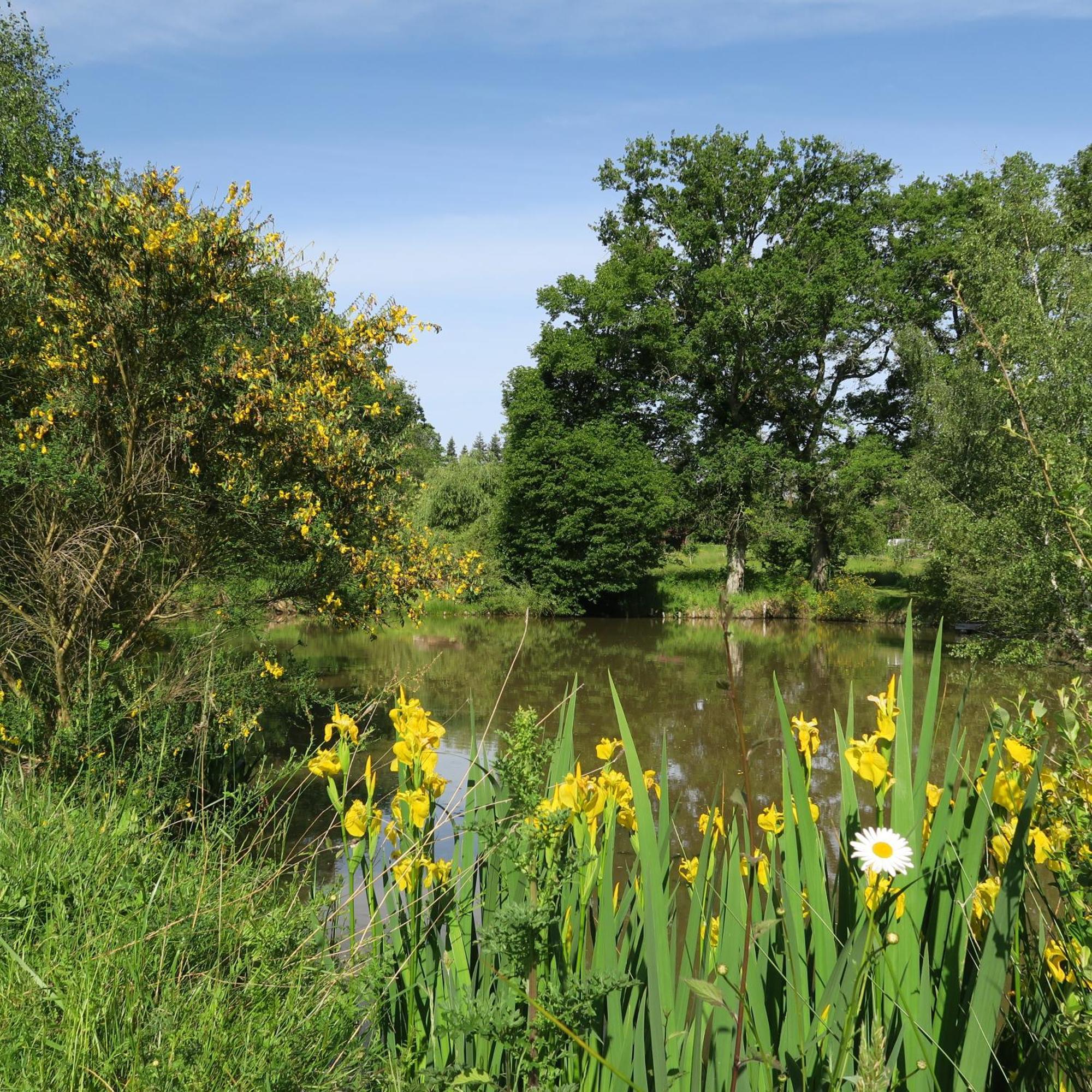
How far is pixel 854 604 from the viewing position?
78.7 feet

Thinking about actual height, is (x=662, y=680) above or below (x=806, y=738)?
below

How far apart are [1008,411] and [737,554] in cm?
1118

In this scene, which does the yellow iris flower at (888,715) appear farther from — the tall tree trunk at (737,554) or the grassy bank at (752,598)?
the tall tree trunk at (737,554)

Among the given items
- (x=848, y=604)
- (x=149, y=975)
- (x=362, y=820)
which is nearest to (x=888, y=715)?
(x=362, y=820)

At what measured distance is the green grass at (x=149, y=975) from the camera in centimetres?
178

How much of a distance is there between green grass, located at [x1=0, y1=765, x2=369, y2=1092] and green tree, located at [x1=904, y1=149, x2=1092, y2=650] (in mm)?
7212

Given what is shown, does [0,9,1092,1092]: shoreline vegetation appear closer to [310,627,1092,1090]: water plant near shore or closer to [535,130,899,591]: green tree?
[310,627,1092,1090]: water plant near shore

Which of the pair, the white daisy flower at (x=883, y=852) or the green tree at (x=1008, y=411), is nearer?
the white daisy flower at (x=883, y=852)

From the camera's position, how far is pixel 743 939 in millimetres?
1486

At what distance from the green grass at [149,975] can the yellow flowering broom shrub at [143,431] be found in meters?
2.25

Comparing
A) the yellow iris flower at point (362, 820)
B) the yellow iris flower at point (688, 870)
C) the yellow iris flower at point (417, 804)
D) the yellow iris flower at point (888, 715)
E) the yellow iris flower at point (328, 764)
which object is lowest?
the yellow iris flower at point (688, 870)

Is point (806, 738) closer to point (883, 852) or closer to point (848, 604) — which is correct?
point (883, 852)

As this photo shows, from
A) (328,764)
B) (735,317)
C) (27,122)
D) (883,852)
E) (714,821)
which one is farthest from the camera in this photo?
(735,317)

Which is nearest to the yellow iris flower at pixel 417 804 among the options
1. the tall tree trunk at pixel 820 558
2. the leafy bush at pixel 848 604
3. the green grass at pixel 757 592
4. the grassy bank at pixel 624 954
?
the grassy bank at pixel 624 954
